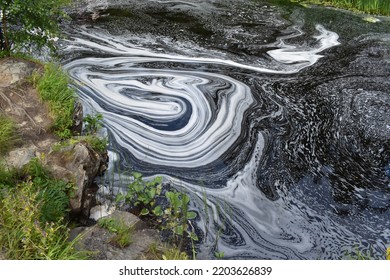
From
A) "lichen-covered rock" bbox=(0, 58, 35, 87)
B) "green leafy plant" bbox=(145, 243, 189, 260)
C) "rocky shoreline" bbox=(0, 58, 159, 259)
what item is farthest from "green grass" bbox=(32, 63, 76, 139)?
"green leafy plant" bbox=(145, 243, 189, 260)

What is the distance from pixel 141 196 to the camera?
15.8 ft

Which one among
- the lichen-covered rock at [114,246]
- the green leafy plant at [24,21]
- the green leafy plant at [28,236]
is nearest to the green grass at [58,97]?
the green leafy plant at [24,21]

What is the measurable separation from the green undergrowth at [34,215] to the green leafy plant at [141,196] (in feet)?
2.19

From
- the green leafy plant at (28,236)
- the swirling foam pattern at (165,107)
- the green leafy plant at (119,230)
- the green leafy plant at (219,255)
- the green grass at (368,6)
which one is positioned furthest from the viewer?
the green grass at (368,6)

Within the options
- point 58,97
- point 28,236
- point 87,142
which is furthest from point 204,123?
point 28,236

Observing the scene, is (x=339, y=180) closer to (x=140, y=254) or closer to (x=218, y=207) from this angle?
(x=218, y=207)

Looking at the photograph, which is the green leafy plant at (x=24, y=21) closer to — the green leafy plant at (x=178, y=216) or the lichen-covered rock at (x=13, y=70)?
the lichen-covered rock at (x=13, y=70)

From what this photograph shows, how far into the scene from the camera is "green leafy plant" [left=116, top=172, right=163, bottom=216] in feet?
15.7

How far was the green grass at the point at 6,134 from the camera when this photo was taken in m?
4.75

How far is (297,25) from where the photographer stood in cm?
1065

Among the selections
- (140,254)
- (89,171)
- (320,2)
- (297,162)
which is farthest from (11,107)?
(320,2)

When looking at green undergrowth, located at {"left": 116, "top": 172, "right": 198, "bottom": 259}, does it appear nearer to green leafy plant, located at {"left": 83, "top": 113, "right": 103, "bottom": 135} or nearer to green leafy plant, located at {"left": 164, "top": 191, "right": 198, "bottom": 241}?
green leafy plant, located at {"left": 164, "top": 191, "right": 198, "bottom": 241}

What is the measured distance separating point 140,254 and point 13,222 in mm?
1142

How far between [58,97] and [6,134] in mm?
1126
